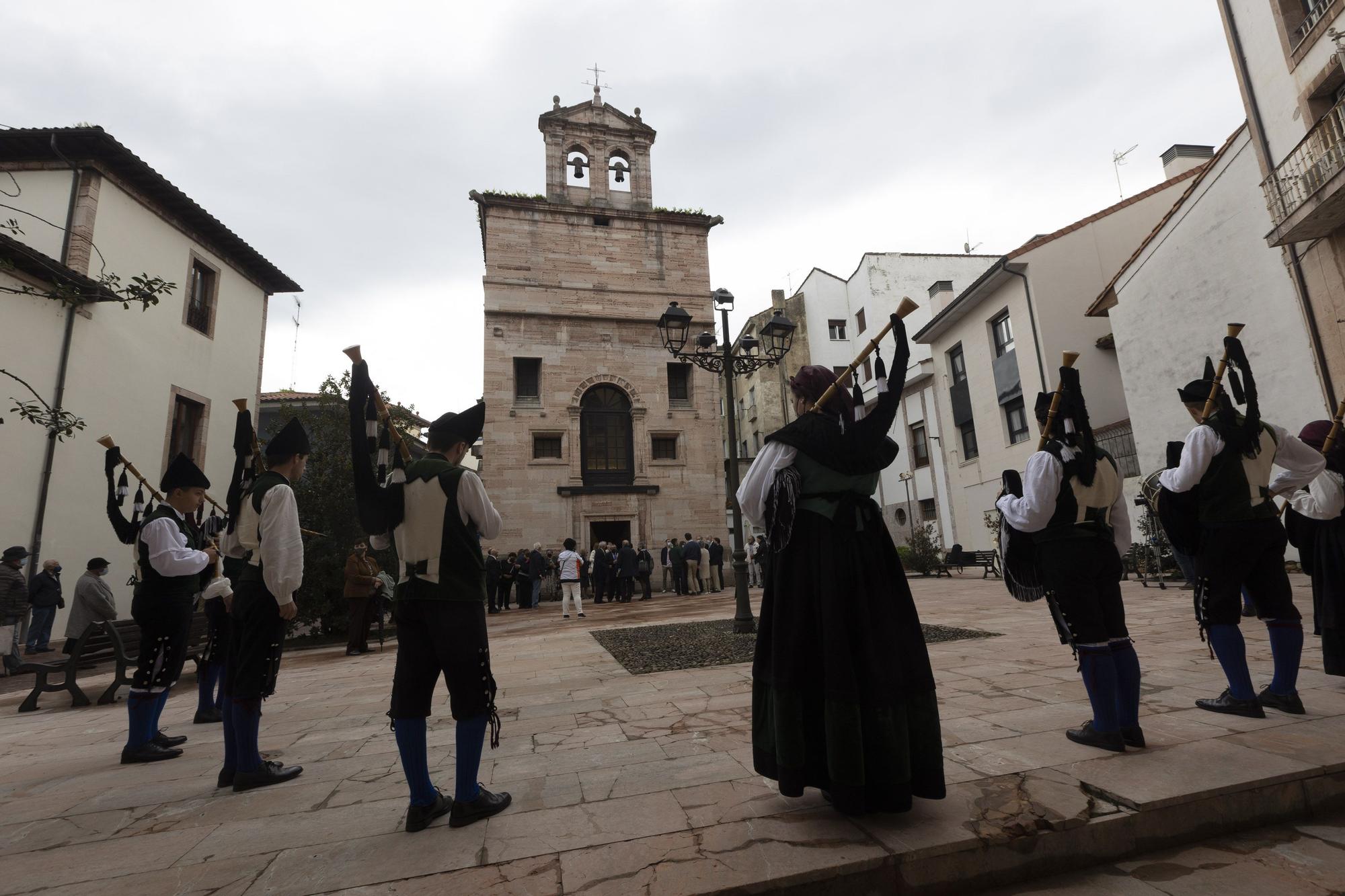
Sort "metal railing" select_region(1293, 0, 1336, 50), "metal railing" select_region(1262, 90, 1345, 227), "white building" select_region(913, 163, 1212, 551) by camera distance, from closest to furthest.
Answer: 1. "metal railing" select_region(1262, 90, 1345, 227)
2. "metal railing" select_region(1293, 0, 1336, 50)
3. "white building" select_region(913, 163, 1212, 551)

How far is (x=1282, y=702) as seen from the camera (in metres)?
3.40

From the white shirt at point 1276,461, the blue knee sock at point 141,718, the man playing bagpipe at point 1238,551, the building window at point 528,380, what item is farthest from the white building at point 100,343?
the man playing bagpipe at point 1238,551

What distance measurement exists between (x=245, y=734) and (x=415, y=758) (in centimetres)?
136

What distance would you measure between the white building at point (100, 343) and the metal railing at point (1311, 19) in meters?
19.6

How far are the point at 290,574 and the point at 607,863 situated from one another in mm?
2325

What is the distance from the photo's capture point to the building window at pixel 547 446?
21.6m

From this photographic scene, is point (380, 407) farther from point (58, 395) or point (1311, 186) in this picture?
point (58, 395)

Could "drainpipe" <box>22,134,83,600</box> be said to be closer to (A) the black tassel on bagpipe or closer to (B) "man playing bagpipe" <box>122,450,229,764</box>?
(A) the black tassel on bagpipe

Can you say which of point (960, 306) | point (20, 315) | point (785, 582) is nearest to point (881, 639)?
point (785, 582)

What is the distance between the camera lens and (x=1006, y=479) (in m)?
3.43

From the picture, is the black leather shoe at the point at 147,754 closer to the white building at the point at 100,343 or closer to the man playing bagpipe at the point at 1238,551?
the man playing bagpipe at the point at 1238,551

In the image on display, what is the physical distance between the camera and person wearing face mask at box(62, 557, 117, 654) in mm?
7473

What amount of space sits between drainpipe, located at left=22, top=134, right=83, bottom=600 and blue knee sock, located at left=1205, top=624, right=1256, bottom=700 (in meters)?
15.8

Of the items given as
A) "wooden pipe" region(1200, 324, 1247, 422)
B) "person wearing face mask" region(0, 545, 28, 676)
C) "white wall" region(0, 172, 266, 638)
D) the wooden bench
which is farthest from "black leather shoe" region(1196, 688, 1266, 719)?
"white wall" region(0, 172, 266, 638)
